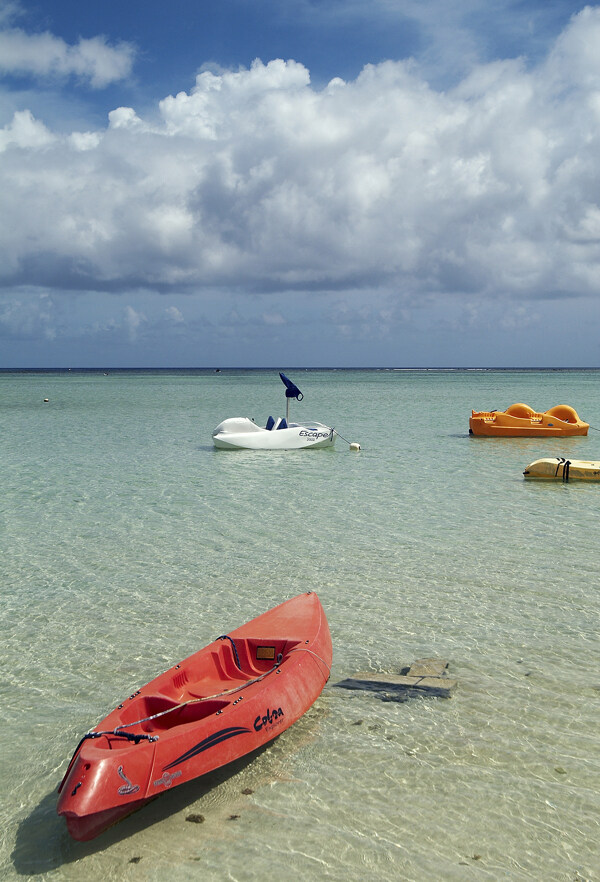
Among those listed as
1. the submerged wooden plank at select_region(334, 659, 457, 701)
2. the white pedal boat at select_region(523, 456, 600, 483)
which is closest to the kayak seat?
the submerged wooden plank at select_region(334, 659, 457, 701)

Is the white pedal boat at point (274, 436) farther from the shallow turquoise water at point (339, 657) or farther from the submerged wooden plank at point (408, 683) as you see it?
the submerged wooden plank at point (408, 683)

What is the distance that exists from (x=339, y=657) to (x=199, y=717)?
2.13 metres

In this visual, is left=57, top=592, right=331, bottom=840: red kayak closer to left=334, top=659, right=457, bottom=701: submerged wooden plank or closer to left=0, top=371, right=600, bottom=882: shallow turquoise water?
left=0, top=371, right=600, bottom=882: shallow turquoise water

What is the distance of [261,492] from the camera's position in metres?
16.0

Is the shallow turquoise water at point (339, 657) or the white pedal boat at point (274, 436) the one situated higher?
the white pedal boat at point (274, 436)

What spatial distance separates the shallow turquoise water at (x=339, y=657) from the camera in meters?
4.43

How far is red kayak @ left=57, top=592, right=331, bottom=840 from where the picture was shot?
14.3 ft

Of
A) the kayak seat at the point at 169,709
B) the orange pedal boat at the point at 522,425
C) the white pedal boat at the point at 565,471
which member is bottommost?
the kayak seat at the point at 169,709

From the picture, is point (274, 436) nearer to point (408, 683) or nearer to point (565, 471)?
point (565, 471)

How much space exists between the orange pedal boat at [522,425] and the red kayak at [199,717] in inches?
824

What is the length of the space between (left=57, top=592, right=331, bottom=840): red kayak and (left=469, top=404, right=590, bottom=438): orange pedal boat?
20920 mm

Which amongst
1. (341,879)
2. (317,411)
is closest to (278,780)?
(341,879)

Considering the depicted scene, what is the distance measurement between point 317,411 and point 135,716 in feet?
135

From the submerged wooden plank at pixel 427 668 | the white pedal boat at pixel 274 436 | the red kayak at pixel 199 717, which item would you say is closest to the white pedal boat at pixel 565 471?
the white pedal boat at pixel 274 436
